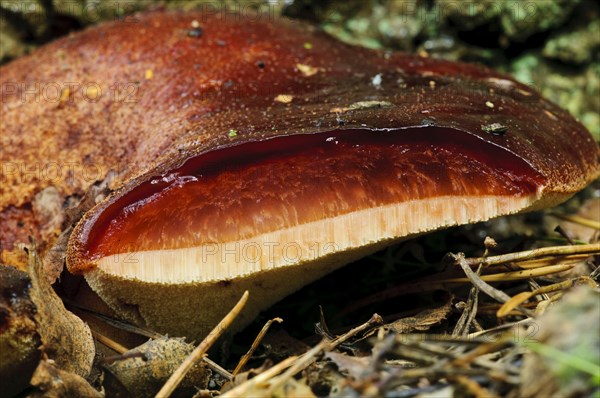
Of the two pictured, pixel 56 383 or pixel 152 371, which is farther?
pixel 152 371

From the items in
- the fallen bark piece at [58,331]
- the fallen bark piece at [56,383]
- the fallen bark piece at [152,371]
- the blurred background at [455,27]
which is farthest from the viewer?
the blurred background at [455,27]

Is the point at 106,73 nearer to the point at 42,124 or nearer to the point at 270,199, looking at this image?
the point at 42,124

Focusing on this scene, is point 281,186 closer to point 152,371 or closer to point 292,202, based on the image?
point 292,202

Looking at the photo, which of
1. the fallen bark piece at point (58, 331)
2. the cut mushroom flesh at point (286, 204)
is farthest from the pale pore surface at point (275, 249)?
the fallen bark piece at point (58, 331)

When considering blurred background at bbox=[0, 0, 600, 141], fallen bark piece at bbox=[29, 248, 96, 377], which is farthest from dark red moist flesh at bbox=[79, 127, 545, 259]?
blurred background at bbox=[0, 0, 600, 141]

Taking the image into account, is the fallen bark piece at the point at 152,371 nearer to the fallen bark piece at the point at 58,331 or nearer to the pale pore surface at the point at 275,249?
Result: the fallen bark piece at the point at 58,331

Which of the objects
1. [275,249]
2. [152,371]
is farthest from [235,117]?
[152,371]

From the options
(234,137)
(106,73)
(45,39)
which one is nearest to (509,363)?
(234,137)
